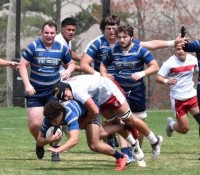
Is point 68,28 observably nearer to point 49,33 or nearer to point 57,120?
point 49,33

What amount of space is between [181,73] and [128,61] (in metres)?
2.15

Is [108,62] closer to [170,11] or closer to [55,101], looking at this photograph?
[55,101]

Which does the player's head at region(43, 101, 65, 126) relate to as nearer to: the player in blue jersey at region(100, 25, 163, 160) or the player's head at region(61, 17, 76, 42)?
the player in blue jersey at region(100, 25, 163, 160)

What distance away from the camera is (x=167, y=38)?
24.5 m

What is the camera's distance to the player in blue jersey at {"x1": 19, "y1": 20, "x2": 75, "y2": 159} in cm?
1129

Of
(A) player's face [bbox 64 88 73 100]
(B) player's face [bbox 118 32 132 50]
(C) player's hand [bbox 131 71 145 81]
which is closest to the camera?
(A) player's face [bbox 64 88 73 100]

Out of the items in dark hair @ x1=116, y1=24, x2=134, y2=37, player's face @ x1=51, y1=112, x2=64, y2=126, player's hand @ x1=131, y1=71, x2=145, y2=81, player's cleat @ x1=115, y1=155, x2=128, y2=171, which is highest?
dark hair @ x1=116, y1=24, x2=134, y2=37

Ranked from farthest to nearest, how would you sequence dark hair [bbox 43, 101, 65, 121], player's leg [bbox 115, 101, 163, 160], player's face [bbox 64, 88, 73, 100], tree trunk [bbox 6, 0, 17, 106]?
1. tree trunk [bbox 6, 0, 17, 106]
2. player's leg [bbox 115, 101, 163, 160]
3. player's face [bbox 64, 88, 73, 100]
4. dark hair [bbox 43, 101, 65, 121]

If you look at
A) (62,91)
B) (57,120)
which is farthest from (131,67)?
(57,120)

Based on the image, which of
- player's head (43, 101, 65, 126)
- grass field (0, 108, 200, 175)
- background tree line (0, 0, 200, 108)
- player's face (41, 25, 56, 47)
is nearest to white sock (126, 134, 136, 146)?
grass field (0, 108, 200, 175)

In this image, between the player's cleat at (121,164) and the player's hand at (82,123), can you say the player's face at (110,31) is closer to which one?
the player's hand at (82,123)

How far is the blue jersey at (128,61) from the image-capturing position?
11125 millimetres

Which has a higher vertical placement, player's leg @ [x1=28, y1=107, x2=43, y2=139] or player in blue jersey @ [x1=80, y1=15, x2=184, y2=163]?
player in blue jersey @ [x1=80, y1=15, x2=184, y2=163]

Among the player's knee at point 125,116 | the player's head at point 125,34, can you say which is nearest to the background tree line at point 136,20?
the player's head at point 125,34
